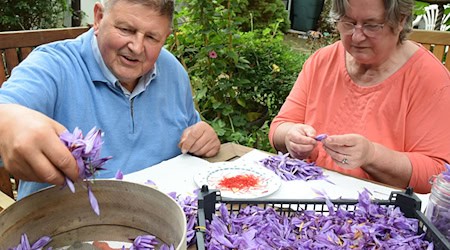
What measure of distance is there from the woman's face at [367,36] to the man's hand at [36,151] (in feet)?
4.37

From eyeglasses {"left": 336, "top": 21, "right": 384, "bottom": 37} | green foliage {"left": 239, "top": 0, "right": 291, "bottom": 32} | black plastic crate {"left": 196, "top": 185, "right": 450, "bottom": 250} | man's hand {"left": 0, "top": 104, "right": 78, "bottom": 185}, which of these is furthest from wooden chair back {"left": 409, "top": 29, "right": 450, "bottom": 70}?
green foliage {"left": 239, "top": 0, "right": 291, "bottom": 32}

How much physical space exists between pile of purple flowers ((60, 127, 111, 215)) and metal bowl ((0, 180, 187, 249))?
0.04m

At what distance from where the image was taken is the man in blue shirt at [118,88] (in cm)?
151

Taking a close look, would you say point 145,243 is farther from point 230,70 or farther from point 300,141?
point 230,70

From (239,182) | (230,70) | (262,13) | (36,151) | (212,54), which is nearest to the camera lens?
(36,151)

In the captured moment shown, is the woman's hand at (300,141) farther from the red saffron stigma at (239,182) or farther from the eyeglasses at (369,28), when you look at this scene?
the eyeglasses at (369,28)

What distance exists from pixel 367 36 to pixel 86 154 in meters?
1.35

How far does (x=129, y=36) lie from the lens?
5.14ft

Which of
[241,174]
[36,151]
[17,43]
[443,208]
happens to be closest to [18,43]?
[17,43]

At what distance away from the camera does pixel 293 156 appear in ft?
5.99

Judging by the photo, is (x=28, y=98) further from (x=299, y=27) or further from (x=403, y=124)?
(x=299, y=27)

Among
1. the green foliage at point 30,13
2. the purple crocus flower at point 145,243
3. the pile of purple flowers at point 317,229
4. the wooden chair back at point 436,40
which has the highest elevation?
the wooden chair back at point 436,40

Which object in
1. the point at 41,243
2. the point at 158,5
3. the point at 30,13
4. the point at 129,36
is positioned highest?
the point at 158,5

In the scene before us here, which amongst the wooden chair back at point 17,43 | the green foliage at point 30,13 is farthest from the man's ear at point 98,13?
the green foliage at point 30,13
